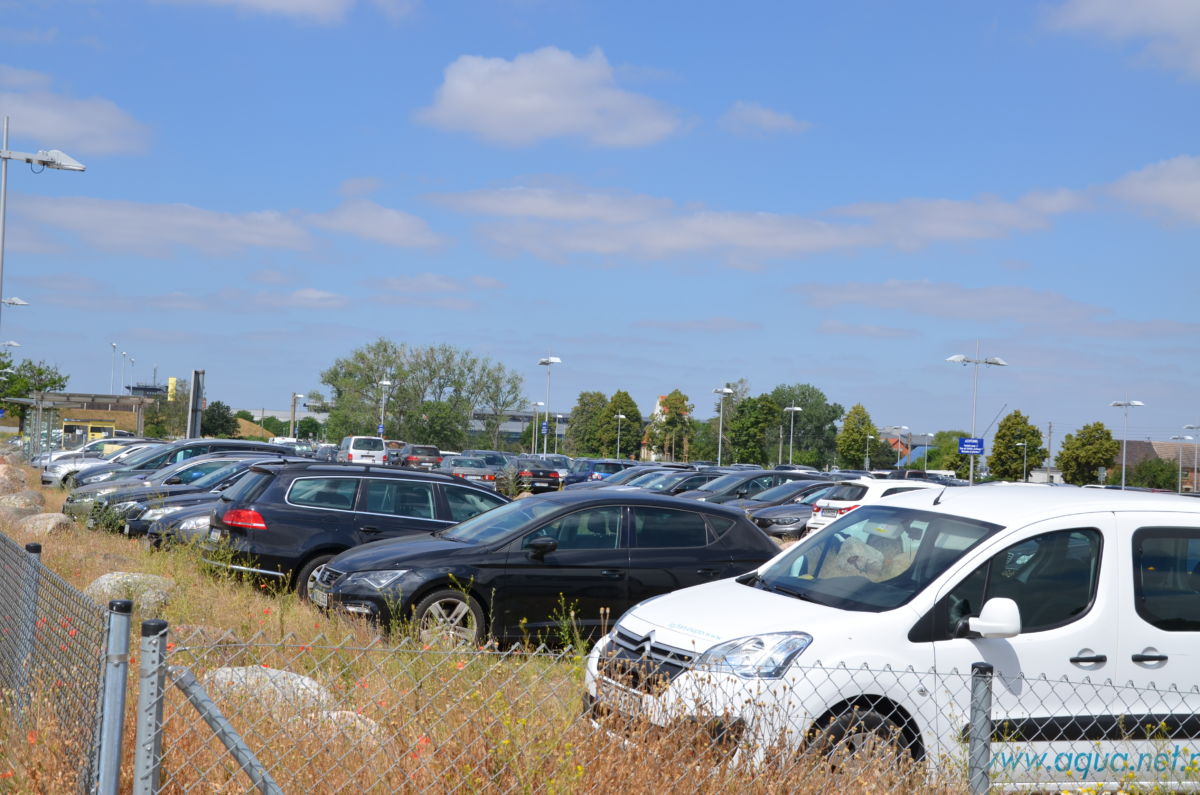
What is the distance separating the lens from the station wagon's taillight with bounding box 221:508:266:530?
1151cm

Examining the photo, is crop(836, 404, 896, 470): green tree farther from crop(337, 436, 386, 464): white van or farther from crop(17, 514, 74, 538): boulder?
→ crop(17, 514, 74, 538): boulder

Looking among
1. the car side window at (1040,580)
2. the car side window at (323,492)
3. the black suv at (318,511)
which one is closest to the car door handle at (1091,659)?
the car side window at (1040,580)

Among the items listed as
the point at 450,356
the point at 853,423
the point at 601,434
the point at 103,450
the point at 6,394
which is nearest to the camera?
the point at 103,450

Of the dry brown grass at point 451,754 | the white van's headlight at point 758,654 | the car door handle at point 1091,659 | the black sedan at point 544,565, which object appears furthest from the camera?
the black sedan at point 544,565

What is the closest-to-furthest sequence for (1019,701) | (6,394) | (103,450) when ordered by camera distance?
(1019,701) < (103,450) < (6,394)

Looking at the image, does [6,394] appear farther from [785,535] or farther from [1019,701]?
[1019,701]

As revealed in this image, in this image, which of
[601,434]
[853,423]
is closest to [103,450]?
[601,434]

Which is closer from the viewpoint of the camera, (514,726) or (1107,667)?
(514,726)

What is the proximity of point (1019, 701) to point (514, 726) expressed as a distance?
2517 millimetres

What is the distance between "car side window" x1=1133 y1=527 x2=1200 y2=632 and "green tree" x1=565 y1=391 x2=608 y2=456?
87383 millimetres

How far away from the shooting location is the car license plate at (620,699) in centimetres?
457

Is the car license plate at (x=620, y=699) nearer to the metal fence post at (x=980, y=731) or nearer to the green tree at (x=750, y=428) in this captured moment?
the metal fence post at (x=980, y=731)

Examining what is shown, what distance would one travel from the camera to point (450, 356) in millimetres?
79375

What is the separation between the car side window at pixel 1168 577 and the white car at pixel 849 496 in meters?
14.9
